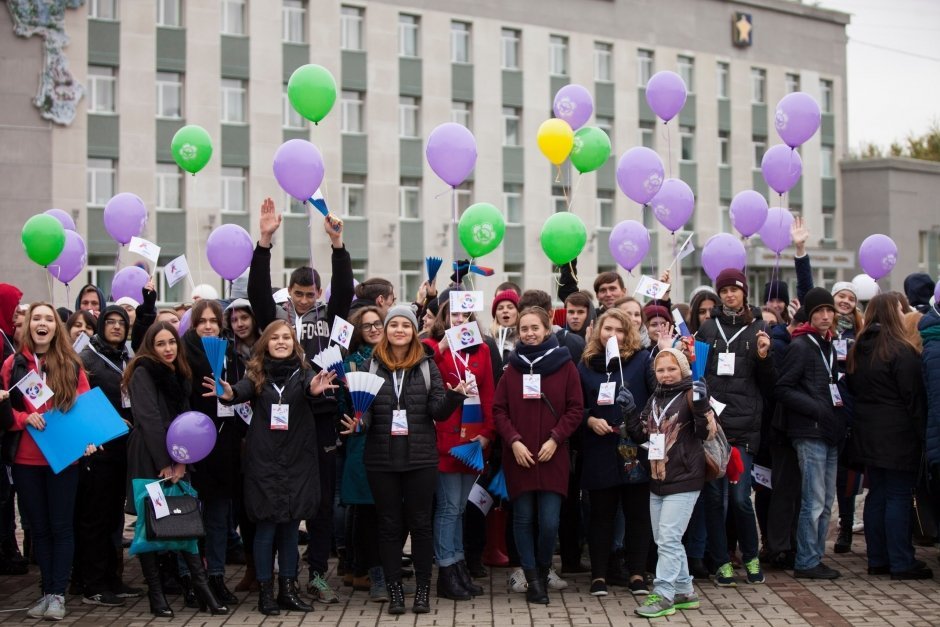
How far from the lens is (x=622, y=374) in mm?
8297

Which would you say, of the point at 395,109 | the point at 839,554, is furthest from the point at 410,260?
the point at 839,554

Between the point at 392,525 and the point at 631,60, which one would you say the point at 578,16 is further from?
the point at 392,525

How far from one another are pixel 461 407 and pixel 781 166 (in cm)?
471

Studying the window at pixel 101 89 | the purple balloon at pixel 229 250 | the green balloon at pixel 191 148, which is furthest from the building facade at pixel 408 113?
the purple balloon at pixel 229 250

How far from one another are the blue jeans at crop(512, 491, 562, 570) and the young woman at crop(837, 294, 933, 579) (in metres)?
2.49

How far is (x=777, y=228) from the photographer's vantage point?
42.2 feet

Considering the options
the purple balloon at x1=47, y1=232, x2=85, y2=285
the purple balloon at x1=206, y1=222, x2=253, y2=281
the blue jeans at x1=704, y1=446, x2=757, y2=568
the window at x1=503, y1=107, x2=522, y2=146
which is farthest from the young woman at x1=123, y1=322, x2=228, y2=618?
the window at x1=503, y1=107, x2=522, y2=146

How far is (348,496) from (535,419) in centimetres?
140

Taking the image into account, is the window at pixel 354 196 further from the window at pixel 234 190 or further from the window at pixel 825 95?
the window at pixel 825 95

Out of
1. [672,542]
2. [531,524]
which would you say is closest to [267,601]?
[531,524]

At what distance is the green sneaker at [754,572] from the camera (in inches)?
340

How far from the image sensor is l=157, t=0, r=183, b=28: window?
35094 millimetres

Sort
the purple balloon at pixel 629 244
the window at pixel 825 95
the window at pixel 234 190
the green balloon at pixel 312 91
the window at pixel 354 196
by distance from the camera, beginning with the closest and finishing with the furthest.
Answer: the green balloon at pixel 312 91
the purple balloon at pixel 629 244
the window at pixel 234 190
the window at pixel 354 196
the window at pixel 825 95

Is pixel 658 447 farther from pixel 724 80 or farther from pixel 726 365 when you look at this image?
pixel 724 80
